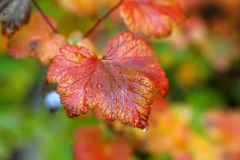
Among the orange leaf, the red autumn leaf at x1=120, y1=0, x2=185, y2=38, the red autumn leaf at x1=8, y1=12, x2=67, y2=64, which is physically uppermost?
the red autumn leaf at x1=8, y1=12, x2=67, y2=64

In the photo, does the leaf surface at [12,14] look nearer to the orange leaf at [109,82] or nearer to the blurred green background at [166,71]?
the orange leaf at [109,82]

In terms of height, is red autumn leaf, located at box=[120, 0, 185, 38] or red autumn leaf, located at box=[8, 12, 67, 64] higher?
red autumn leaf, located at box=[8, 12, 67, 64]

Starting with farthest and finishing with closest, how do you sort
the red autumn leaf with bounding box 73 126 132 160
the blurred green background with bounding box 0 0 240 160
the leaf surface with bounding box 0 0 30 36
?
1. the blurred green background with bounding box 0 0 240 160
2. the red autumn leaf with bounding box 73 126 132 160
3. the leaf surface with bounding box 0 0 30 36

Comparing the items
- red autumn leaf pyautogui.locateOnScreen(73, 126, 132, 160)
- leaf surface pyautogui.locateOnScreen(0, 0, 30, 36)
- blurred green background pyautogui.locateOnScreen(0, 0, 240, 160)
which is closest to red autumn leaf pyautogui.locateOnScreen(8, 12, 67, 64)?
leaf surface pyautogui.locateOnScreen(0, 0, 30, 36)

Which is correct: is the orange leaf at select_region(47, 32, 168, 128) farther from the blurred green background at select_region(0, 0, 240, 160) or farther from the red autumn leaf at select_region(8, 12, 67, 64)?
the blurred green background at select_region(0, 0, 240, 160)

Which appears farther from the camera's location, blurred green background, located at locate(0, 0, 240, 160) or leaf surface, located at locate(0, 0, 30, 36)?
blurred green background, located at locate(0, 0, 240, 160)

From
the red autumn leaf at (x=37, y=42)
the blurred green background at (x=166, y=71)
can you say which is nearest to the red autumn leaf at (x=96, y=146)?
the blurred green background at (x=166, y=71)

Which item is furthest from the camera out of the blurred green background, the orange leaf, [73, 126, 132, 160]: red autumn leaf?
the blurred green background
